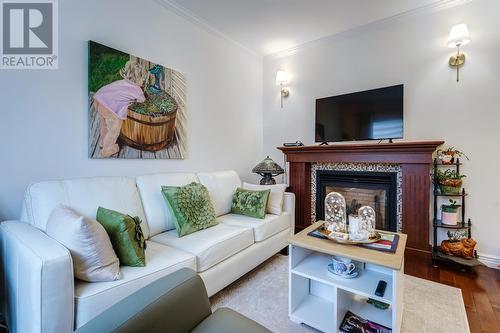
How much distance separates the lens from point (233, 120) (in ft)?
11.3

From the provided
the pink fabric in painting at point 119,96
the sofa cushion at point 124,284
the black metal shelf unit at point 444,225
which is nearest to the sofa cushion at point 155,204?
the sofa cushion at point 124,284

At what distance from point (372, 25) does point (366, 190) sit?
2.01 m

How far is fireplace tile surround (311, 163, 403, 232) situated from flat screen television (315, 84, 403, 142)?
13.2 inches

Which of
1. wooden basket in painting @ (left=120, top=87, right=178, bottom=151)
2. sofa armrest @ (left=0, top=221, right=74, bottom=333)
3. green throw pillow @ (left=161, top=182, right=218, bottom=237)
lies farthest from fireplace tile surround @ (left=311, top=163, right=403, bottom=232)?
sofa armrest @ (left=0, top=221, right=74, bottom=333)

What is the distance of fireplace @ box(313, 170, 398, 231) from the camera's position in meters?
2.76

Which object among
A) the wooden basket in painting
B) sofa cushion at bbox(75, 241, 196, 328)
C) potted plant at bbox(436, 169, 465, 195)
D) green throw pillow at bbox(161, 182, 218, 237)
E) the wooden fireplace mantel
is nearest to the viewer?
sofa cushion at bbox(75, 241, 196, 328)

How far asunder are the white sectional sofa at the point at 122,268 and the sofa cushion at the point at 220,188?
1 centimetres

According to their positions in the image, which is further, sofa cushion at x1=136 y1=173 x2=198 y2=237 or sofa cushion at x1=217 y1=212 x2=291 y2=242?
sofa cushion at x1=217 y1=212 x2=291 y2=242

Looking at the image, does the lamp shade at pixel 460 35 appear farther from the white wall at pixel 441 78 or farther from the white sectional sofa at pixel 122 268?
the white sectional sofa at pixel 122 268

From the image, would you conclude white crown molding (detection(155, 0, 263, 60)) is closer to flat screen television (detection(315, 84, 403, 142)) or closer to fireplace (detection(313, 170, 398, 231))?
flat screen television (detection(315, 84, 403, 142))

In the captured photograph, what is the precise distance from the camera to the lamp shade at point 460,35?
7.43 feet

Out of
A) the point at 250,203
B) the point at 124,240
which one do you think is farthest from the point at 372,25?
the point at 124,240

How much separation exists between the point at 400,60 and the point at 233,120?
7.08ft

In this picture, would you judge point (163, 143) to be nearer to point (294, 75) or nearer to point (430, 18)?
point (294, 75)
